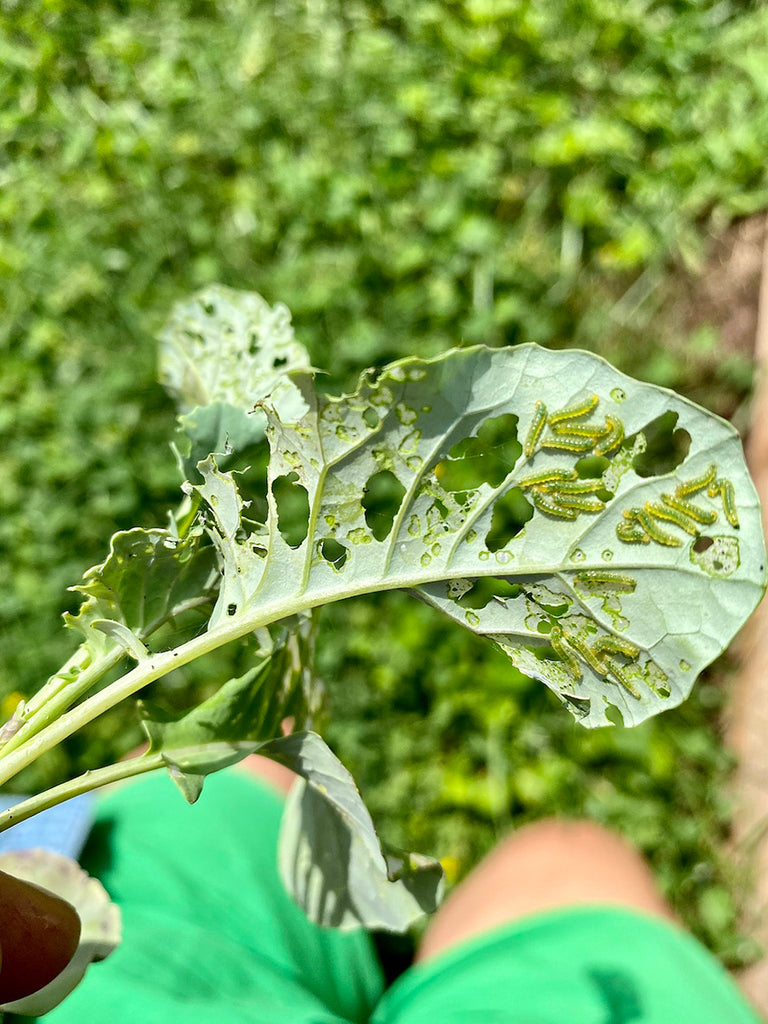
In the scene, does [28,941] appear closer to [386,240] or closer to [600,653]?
[600,653]

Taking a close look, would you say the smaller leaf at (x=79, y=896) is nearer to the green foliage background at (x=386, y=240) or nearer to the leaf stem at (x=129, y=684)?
the leaf stem at (x=129, y=684)

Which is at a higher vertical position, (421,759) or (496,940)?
(496,940)

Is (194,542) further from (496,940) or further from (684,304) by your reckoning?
(684,304)

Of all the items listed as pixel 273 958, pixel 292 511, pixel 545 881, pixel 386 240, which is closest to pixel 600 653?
pixel 273 958

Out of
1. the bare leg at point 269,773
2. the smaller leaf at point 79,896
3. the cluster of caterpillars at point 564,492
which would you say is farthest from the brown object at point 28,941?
the bare leg at point 269,773

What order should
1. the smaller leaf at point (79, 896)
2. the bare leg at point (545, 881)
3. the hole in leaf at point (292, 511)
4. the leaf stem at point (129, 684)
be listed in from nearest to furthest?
the leaf stem at point (129, 684)
the smaller leaf at point (79, 896)
the bare leg at point (545, 881)
the hole in leaf at point (292, 511)

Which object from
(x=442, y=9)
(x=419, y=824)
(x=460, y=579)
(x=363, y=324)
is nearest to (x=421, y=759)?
(x=419, y=824)

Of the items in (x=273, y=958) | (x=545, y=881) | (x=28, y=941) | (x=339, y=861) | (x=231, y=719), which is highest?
(x=231, y=719)
